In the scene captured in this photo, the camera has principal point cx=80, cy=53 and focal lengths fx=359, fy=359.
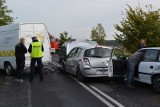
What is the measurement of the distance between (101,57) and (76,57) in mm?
1369

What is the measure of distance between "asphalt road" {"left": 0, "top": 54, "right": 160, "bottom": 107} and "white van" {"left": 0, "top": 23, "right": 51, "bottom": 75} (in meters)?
2.21

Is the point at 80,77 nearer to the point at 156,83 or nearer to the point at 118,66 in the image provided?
the point at 118,66

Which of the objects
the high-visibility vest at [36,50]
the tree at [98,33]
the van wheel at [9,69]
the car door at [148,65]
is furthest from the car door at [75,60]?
the tree at [98,33]

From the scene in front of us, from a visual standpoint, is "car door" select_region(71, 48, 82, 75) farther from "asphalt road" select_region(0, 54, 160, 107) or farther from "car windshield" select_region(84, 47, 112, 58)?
"asphalt road" select_region(0, 54, 160, 107)

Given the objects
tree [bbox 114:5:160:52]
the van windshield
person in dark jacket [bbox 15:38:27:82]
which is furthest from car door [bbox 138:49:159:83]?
tree [bbox 114:5:160:52]

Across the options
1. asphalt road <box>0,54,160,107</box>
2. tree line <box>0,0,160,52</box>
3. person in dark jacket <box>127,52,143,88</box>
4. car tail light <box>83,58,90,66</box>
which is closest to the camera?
asphalt road <box>0,54,160,107</box>

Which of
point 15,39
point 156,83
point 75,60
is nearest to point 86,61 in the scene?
point 75,60

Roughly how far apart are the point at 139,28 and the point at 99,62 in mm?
12150

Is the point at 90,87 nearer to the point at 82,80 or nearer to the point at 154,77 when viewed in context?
the point at 82,80

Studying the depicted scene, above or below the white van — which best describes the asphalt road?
below

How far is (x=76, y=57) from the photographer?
47.5 feet

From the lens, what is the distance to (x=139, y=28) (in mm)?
24766

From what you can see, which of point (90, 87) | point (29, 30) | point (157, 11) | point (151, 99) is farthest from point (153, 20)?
point (151, 99)

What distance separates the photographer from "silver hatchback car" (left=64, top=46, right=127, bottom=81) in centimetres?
1259
